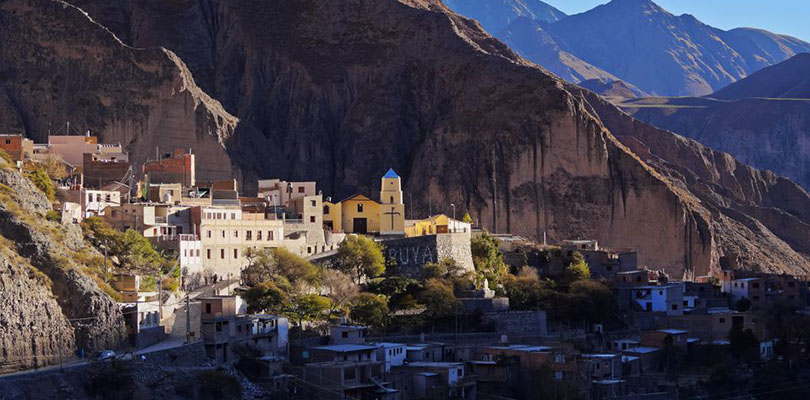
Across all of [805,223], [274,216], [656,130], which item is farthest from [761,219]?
[274,216]

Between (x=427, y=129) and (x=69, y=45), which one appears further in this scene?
(x=427, y=129)

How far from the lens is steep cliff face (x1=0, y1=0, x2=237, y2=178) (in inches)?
4107

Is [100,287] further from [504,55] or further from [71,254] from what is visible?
[504,55]

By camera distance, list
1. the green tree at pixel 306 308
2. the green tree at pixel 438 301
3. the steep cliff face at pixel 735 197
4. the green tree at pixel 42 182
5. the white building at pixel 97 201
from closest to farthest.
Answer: the green tree at pixel 306 308 → the green tree at pixel 42 182 → the green tree at pixel 438 301 → the white building at pixel 97 201 → the steep cliff face at pixel 735 197

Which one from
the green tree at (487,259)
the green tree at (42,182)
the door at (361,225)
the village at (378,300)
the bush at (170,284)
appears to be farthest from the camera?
the door at (361,225)

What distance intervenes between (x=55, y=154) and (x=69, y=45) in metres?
22.7

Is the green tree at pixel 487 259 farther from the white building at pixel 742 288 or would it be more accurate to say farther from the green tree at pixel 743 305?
the white building at pixel 742 288

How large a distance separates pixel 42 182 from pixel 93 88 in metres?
34.6

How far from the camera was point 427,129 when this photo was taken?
388ft

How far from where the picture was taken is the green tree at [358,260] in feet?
250

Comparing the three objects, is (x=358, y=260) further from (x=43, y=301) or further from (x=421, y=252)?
(x=43, y=301)

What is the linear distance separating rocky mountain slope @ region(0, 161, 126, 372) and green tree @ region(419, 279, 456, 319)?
17.1m

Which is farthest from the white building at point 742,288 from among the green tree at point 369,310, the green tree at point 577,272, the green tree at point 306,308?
the green tree at point 306,308

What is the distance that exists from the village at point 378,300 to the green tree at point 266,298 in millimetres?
71
